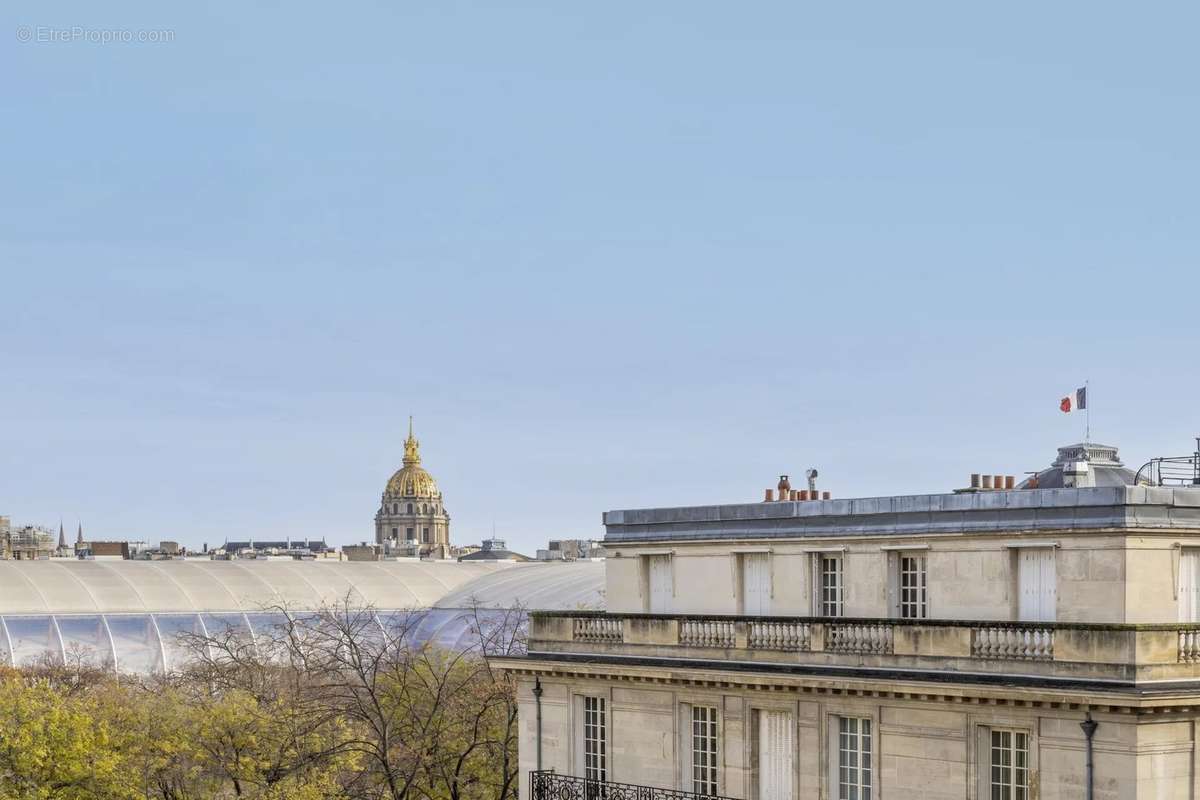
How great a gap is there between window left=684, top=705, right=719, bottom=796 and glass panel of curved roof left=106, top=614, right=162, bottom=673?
232ft

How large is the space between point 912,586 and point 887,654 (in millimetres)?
2718

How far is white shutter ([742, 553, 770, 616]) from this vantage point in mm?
40625

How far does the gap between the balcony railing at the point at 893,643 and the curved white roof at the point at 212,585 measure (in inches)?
2850

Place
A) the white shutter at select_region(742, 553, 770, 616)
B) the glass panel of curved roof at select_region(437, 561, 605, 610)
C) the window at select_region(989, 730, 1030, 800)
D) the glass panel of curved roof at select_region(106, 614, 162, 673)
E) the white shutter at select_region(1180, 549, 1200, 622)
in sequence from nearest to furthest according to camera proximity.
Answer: the window at select_region(989, 730, 1030, 800)
the white shutter at select_region(1180, 549, 1200, 622)
the white shutter at select_region(742, 553, 770, 616)
the glass panel of curved roof at select_region(106, 614, 162, 673)
the glass panel of curved roof at select_region(437, 561, 605, 610)

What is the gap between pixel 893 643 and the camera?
1375 inches

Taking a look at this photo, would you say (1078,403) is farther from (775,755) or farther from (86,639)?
(86,639)

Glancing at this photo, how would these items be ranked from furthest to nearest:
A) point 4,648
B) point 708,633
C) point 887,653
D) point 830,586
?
point 4,648, point 708,633, point 830,586, point 887,653

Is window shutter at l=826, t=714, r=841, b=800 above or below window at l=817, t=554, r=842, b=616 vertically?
below

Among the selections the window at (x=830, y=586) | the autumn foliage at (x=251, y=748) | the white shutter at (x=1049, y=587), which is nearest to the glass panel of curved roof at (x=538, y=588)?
the autumn foliage at (x=251, y=748)

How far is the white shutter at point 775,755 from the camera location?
3753 cm

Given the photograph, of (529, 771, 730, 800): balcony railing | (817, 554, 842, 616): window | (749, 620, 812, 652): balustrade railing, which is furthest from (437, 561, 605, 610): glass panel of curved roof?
(749, 620, 812, 652): balustrade railing

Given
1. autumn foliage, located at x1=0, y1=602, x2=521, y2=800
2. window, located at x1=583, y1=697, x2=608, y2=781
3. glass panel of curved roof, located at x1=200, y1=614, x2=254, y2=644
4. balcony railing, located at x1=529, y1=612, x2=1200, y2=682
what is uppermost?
balcony railing, located at x1=529, y1=612, x2=1200, y2=682

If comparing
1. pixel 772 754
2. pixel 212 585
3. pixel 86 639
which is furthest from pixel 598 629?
pixel 212 585

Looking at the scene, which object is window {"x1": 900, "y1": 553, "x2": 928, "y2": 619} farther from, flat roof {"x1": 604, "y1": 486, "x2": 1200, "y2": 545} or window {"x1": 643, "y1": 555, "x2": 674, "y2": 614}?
window {"x1": 643, "y1": 555, "x2": 674, "y2": 614}
